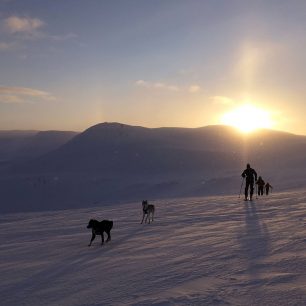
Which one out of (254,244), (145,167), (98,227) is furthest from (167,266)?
(145,167)

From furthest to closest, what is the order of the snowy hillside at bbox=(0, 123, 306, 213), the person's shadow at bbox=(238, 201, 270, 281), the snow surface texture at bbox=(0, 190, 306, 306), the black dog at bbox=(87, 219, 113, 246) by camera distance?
the snowy hillside at bbox=(0, 123, 306, 213) < the black dog at bbox=(87, 219, 113, 246) < the person's shadow at bbox=(238, 201, 270, 281) < the snow surface texture at bbox=(0, 190, 306, 306)

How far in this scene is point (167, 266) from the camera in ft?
23.5

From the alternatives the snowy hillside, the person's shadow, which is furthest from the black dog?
the snowy hillside

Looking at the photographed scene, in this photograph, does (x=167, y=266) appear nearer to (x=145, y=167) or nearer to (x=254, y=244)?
(x=254, y=244)

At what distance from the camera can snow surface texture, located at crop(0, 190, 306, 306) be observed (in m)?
5.54

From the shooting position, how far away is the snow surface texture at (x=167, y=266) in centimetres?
554

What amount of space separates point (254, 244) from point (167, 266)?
212cm

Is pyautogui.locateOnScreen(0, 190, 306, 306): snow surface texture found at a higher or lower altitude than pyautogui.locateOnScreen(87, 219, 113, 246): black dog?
lower

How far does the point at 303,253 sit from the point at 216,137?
102579 mm

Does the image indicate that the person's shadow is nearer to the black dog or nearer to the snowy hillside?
the black dog

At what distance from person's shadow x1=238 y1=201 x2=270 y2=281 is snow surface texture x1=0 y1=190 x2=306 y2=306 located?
0.6 inches

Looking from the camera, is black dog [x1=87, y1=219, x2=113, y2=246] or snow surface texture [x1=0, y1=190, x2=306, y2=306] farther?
black dog [x1=87, y1=219, x2=113, y2=246]

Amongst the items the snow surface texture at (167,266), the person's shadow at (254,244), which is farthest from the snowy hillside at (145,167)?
the snow surface texture at (167,266)

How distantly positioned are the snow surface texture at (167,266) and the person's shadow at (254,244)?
0.02 meters
